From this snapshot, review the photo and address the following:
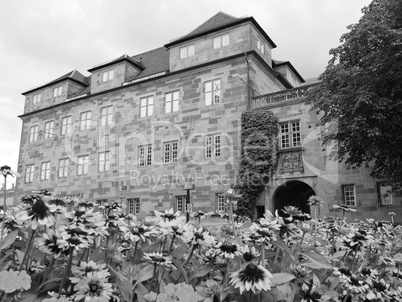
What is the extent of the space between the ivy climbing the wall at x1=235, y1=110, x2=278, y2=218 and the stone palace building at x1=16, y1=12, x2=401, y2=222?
449mm

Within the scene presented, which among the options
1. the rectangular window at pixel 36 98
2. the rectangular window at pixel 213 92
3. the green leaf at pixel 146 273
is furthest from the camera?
the rectangular window at pixel 36 98

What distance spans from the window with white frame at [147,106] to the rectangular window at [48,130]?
10.4m

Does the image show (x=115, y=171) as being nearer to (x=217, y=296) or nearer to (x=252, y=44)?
(x=252, y=44)

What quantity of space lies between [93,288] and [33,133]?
36822 mm

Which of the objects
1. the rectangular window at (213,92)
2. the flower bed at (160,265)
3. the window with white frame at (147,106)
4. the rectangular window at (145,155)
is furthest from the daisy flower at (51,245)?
the window with white frame at (147,106)

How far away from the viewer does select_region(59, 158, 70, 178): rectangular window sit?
102 ft

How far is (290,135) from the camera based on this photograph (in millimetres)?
21875

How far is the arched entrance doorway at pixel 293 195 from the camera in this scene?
2282cm

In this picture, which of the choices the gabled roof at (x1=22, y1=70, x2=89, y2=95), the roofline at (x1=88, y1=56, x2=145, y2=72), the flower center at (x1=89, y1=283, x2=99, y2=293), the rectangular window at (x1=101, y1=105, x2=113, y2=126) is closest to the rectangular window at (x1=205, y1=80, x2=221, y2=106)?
the roofline at (x1=88, y1=56, x2=145, y2=72)

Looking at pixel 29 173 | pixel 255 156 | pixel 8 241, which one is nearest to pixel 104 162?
pixel 29 173

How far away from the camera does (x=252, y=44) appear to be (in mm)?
24297

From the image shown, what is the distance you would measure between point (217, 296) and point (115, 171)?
27.1 meters

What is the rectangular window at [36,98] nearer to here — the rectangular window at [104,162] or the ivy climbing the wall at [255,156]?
the rectangular window at [104,162]

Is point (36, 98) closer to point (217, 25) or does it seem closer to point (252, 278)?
point (217, 25)
